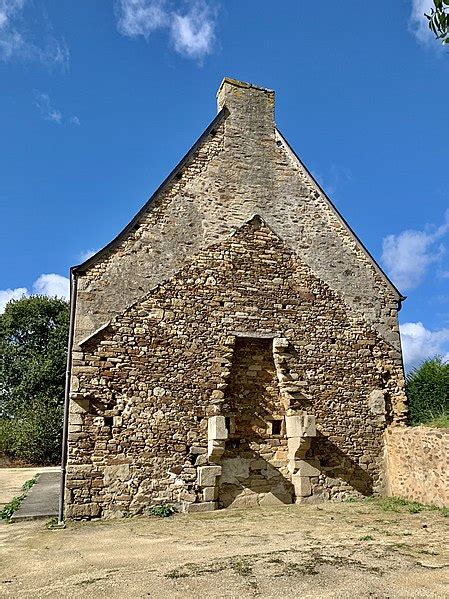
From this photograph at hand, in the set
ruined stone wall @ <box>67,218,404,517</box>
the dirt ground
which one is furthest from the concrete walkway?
ruined stone wall @ <box>67,218,404,517</box>

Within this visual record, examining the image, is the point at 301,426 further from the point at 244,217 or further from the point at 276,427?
the point at 244,217

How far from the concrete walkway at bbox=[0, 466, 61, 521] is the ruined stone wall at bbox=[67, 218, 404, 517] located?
38.6 inches

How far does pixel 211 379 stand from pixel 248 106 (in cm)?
607

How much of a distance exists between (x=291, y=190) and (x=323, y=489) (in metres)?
6.05

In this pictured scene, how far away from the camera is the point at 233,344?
9891 millimetres

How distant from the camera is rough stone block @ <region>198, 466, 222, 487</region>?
9.13 m

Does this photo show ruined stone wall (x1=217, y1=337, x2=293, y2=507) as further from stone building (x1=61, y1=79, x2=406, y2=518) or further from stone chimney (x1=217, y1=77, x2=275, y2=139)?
stone chimney (x1=217, y1=77, x2=275, y2=139)

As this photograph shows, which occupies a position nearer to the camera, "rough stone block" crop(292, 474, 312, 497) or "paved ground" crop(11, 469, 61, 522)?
"paved ground" crop(11, 469, 61, 522)

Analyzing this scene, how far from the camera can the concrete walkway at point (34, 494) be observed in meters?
8.98

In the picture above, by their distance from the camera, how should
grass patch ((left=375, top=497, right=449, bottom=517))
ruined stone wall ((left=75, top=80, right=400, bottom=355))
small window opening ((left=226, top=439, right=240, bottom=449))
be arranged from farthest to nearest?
ruined stone wall ((left=75, top=80, right=400, bottom=355))
small window opening ((left=226, top=439, right=240, bottom=449))
grass patch ((left=375, top=497, right=449, bottom=517))

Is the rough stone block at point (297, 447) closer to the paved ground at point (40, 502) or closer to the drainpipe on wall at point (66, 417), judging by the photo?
the drainpipe on wall at point (66, 417)

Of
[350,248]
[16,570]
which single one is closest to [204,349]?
[350,248]

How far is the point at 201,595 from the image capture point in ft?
15.2

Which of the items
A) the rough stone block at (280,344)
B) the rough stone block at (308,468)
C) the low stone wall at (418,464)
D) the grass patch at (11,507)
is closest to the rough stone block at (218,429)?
the rough stone block at (308,468)
